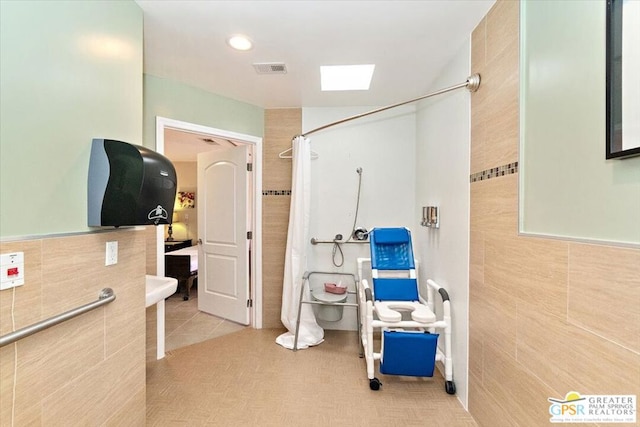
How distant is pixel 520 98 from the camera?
1266 mm

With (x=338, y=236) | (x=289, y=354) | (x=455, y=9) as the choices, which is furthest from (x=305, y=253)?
(x=455, y=9)

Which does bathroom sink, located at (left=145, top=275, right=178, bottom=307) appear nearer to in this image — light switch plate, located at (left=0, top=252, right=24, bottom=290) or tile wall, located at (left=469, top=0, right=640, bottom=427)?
light switch plate, located at (left=0, top=252, right=24, bottom=290)

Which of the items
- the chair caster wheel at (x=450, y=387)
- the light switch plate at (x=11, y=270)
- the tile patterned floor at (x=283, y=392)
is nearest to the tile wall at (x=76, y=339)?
the light switch plate at (x=11, y=270)

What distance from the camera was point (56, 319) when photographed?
979 millimetres

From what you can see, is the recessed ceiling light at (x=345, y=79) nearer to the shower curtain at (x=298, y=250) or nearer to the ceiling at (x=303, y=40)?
the ceiling at (x=303, y=40)

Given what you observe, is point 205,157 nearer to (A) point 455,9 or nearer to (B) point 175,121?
(B) point 175,121

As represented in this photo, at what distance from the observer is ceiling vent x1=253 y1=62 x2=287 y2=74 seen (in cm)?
208

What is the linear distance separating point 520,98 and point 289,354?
8.34 ft

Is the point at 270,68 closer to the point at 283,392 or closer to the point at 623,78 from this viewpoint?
the point at 623,78

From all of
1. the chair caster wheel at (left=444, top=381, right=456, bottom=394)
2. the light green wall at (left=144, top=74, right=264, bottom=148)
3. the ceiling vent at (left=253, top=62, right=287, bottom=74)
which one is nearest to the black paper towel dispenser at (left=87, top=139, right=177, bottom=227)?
the light green wall at (left=144, top=74, right=264, bottom=148)

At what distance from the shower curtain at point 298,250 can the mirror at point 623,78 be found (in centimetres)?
215

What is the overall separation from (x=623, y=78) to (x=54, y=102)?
2.01m

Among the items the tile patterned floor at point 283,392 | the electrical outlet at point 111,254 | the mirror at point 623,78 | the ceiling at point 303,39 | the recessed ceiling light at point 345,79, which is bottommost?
the tile patterned floor at point 283,392

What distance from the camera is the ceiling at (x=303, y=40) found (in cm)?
151
